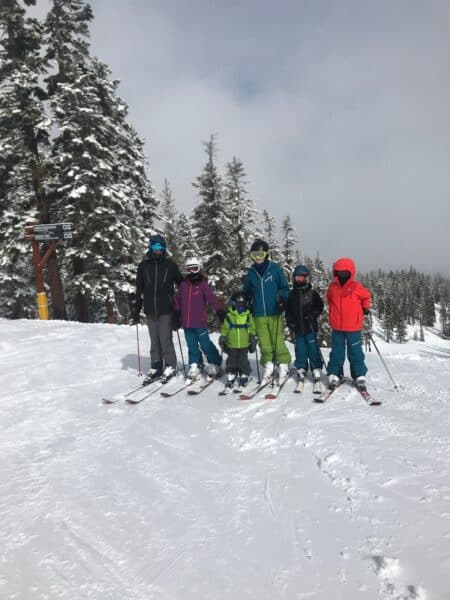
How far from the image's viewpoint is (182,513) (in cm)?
338

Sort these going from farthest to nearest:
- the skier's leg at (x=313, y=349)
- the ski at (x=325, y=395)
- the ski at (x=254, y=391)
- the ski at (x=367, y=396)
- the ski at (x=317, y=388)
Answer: the skier's leg at (x=313, y=349) < the ski at (x=254, y=391) < the ski at (x=317, y=388) < the ski at (x=325, y=395) < the ski at (x=367, y=396)

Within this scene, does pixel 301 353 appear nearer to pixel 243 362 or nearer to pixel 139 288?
pixel 243 362

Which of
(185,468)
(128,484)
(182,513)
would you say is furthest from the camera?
(185,468)

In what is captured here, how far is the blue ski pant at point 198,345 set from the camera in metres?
7.20

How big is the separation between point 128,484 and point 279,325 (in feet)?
12.0

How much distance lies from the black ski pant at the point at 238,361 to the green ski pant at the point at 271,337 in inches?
14.1

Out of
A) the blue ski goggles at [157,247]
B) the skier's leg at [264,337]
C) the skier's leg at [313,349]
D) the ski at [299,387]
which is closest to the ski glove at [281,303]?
the skier's leg at [264,337]

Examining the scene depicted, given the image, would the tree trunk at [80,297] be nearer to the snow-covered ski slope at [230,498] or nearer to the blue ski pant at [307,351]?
the snow-covered ski slope at [230,498]

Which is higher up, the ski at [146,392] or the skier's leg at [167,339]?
the skier's leg at [167,339]

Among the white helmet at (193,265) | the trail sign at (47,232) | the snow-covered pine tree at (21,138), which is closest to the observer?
the white helmet at (193,265)

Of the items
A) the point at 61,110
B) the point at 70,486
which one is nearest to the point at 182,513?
the point at 70,486

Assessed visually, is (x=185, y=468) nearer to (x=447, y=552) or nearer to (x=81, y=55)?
(x=447, y=552)

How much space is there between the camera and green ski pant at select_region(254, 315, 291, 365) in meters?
6.62

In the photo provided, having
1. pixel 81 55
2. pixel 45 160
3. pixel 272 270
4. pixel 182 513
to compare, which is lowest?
pixel 182 513
